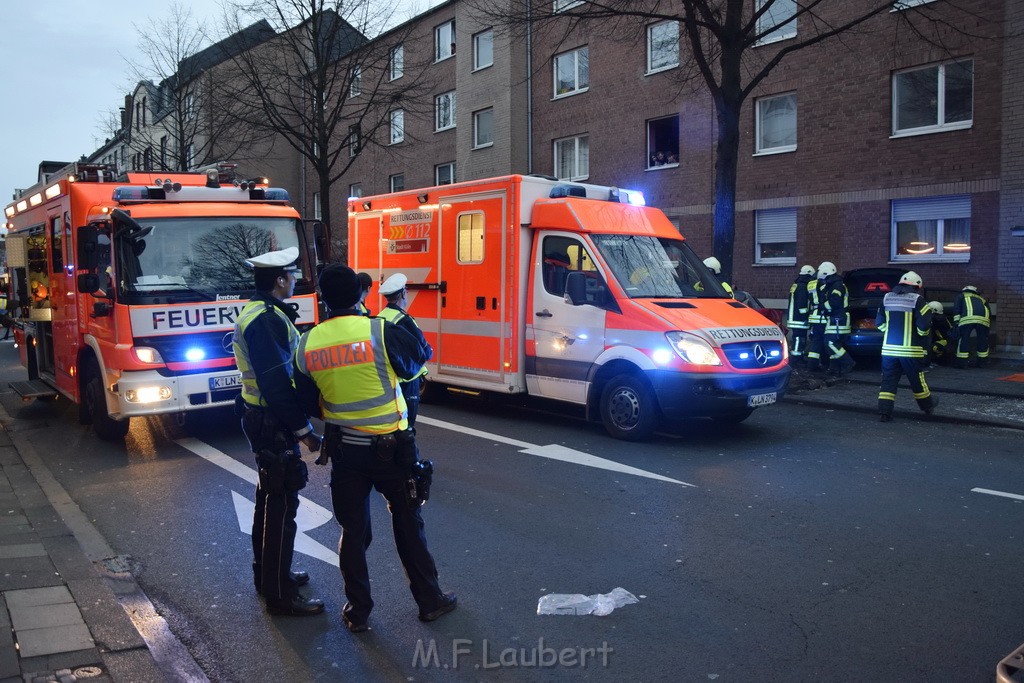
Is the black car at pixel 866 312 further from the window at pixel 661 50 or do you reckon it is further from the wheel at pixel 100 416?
the wheel at pixel 100 416

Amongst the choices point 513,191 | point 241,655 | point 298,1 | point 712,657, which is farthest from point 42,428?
point 298,1

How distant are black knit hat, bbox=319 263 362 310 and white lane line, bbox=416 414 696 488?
3.93 meters

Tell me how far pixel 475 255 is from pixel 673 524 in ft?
17.3

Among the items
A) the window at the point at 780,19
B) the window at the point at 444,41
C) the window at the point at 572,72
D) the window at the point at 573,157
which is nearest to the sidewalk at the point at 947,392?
the window at the point at 780,19

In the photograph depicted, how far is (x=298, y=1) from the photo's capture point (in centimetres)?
2094

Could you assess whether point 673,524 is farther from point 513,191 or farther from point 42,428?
point 42,428

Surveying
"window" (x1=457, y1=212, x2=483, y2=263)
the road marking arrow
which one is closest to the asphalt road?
the road marking arrow

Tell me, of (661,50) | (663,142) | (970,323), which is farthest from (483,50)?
(970,323)

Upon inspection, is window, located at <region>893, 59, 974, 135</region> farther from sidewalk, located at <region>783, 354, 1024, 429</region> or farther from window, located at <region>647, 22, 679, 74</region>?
window, located at <region>647, 22, 679, 74</region>

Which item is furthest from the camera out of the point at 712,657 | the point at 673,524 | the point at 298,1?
the point at 298,1

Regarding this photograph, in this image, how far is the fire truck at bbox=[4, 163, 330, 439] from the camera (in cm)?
855

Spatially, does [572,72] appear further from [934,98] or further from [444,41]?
[934,98]

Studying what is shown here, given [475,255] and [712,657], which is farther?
[475,255]

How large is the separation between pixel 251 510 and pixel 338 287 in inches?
123
